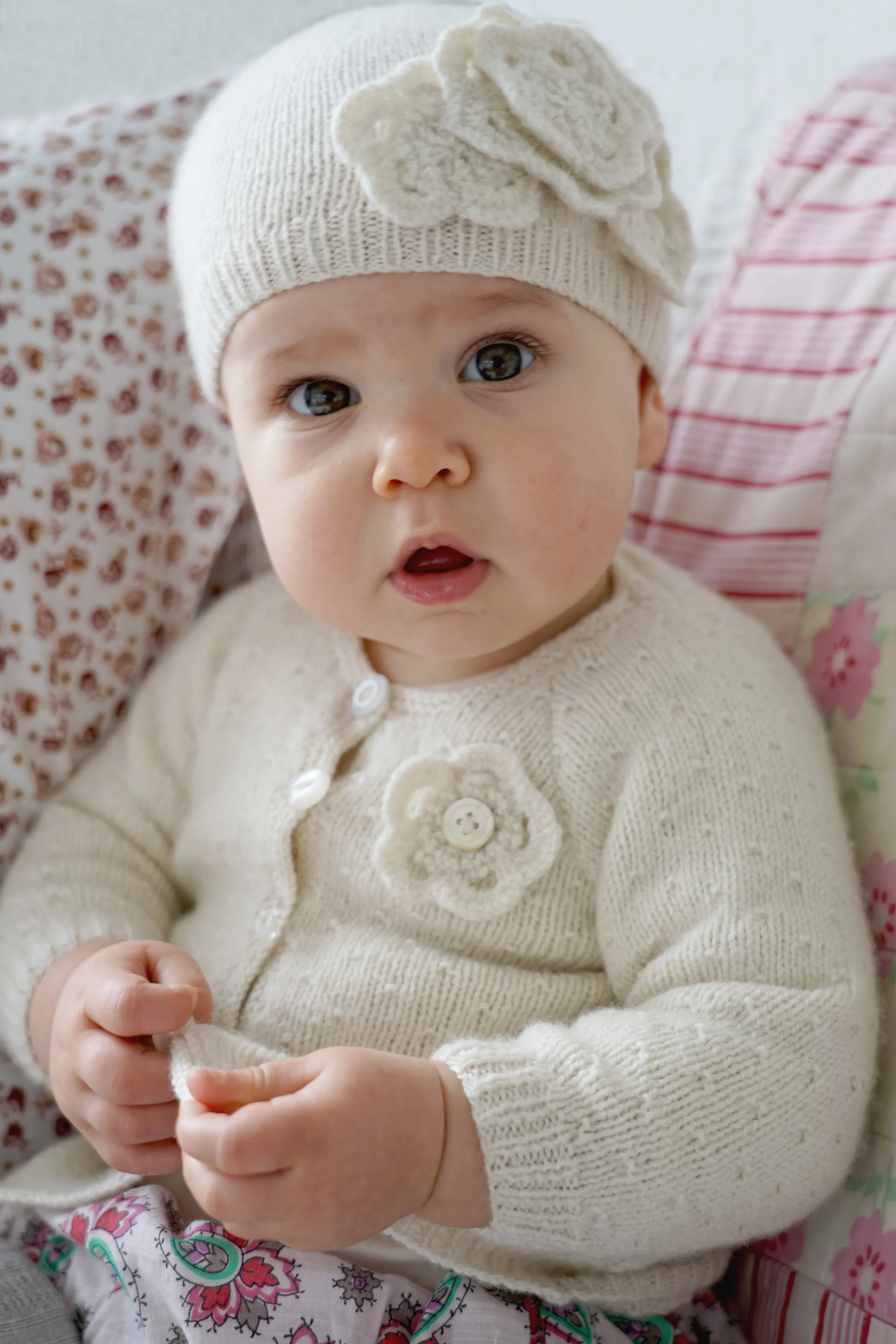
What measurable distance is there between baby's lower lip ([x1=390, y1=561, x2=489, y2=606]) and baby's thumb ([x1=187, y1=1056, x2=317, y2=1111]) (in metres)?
0.32

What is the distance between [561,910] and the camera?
3.15 feet

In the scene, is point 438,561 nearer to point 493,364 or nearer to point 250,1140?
point 493,364

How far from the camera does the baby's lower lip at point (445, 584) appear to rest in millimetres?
925

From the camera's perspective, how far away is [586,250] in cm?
93

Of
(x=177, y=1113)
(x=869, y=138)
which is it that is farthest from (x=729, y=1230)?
(x=869, y=138)

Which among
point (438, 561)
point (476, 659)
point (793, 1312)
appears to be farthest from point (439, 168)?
point (793, 1312)

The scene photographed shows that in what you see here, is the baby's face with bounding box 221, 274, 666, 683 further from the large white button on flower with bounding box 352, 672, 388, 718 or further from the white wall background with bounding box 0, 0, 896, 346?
the white wall background with bounding box 0, 0, 896, 346

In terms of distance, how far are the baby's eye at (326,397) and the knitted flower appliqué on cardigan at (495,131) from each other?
13 cm

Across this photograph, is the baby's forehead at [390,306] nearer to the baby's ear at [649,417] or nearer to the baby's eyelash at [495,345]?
the baby's eyelash at [495,345]

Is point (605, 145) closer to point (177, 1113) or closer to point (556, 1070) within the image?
point (556, 1070)

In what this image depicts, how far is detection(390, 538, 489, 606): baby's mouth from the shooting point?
925 mm

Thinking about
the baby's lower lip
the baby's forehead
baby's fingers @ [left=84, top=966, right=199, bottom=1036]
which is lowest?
baby's fingers @ [left=84, top=966, right=199, bottom=1036]

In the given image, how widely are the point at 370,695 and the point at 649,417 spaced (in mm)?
319

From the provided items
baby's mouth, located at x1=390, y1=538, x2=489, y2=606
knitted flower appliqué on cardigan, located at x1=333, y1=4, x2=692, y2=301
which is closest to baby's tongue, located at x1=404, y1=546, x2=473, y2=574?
baby's mouth, located at x1=390, y1=538, x2=489, y2=606
